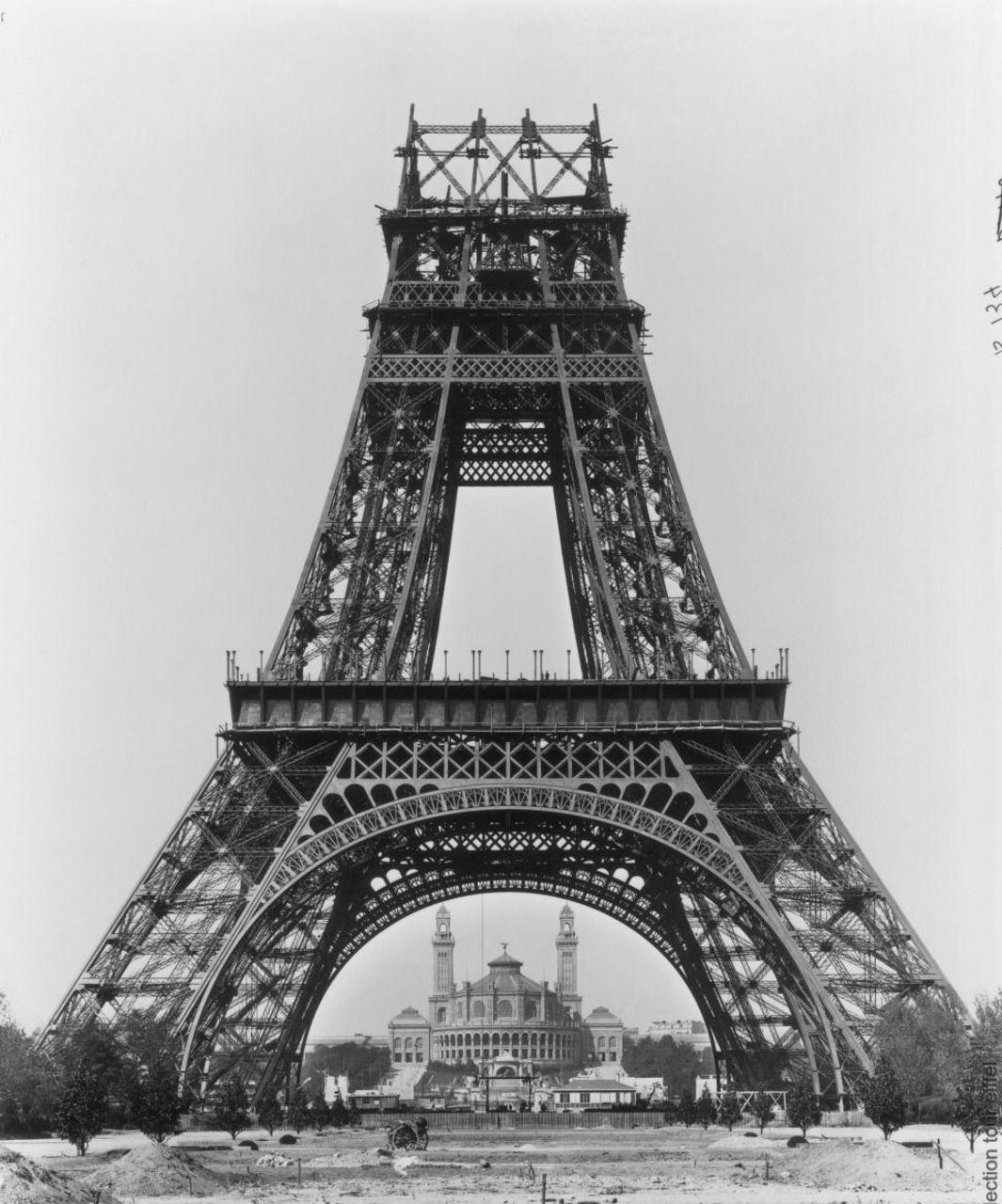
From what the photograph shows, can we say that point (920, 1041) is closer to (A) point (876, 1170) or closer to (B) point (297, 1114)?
(A) point (876, 1170)

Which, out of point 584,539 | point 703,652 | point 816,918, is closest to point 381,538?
point 584,539

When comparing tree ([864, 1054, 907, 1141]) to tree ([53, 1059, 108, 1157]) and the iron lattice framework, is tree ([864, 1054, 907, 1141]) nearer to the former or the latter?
the iron lattice framework

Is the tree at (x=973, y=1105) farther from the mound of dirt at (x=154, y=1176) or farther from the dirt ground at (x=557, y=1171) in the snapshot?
the mound of dirt at (x=154, y=1176)

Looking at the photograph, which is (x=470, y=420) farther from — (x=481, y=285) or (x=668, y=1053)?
(x=668, y=1053)

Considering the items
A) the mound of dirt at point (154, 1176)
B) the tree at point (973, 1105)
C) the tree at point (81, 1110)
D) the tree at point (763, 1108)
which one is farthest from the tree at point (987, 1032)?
the tree at point (81, 1110)

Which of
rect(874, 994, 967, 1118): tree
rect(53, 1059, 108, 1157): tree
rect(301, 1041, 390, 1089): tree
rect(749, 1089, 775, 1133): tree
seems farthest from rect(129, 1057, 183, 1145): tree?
rect(301, 1041, 390, 1089): tree

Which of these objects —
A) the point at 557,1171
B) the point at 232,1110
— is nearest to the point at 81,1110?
the point at 232,1110
